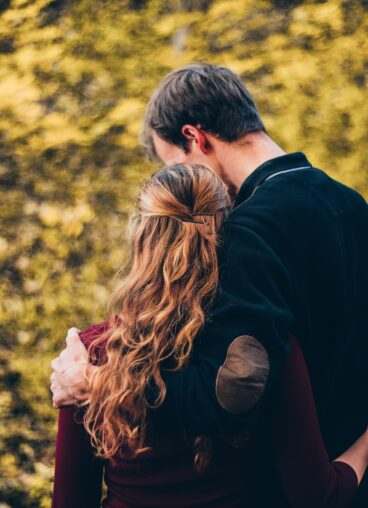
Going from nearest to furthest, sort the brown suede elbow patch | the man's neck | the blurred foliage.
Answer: the brown suede elbow patch → the man's neck → the blurred foliage

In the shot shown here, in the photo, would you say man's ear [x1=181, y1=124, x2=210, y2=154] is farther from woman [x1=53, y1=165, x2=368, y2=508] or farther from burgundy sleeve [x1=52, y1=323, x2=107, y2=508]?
burgundy sleeve [x1=52, y1=323, x2=107, y2=508]

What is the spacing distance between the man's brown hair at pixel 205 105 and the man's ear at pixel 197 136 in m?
0.01

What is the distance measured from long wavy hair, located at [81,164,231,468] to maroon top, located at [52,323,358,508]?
0.15 feet

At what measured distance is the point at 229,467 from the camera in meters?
1.29

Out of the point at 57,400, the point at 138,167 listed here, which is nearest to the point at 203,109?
the point at 57,400

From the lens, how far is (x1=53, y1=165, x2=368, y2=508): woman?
124 cm

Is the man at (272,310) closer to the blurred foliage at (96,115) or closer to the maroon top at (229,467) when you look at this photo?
the maroon top at (229,467)

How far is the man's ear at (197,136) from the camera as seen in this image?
184 centimetres

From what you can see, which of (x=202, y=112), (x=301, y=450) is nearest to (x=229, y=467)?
(x=301, y=450)

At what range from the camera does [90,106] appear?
11.0 feet

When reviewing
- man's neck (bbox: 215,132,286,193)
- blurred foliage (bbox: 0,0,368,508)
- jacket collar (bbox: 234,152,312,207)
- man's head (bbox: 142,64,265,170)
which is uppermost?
man's head (bbox: 142,64,265,170)

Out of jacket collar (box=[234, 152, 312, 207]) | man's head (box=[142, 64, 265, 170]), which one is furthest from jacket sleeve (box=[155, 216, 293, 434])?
man's head (box=[142, 64, 265, 170])

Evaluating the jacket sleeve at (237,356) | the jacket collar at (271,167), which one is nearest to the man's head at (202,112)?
the jacket collar at (271,167)

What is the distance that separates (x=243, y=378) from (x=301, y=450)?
23 centimetres
